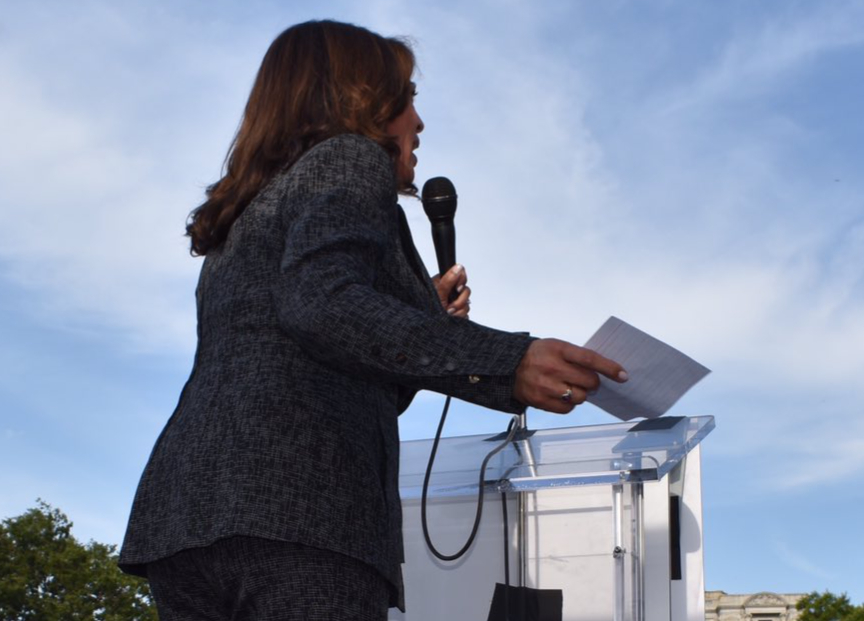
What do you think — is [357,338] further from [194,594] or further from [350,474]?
[194,594]

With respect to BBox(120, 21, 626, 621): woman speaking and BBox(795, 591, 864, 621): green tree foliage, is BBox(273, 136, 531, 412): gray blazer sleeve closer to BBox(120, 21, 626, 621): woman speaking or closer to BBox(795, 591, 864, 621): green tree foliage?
BBox(120, 21, 626, 621): woman speaking

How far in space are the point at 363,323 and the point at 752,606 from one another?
187 feet

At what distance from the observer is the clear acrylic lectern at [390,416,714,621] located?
324 centimetres

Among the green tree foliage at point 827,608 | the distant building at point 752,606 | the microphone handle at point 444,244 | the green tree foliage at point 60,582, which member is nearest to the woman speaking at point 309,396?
the microphone handle at point 444,244

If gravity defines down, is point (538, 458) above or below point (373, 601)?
above

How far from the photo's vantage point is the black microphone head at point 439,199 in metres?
3.43

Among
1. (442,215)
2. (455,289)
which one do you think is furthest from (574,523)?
(442,215)

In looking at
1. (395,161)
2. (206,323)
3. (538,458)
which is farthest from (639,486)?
(206,323)

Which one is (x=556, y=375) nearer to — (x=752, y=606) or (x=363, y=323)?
(x=363, y=323)

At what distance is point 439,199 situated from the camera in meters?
3.46

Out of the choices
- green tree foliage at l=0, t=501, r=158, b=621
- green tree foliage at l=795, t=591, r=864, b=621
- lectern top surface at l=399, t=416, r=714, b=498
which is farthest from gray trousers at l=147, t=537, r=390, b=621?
green tree foliage at l=795, t=591, r=864, b=621

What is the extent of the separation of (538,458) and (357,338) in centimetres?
174

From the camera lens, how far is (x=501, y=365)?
1.84 metres

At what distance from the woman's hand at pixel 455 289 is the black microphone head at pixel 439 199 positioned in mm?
297
